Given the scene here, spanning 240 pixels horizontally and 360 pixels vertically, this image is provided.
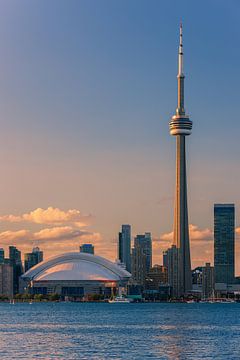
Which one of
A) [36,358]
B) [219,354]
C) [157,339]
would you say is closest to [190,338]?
[157,339]

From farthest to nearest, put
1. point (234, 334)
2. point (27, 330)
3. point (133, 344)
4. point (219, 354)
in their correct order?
1. point (27, 330)
2. point (234, 334)
3. point (133, 344)
4. point (219, 354)

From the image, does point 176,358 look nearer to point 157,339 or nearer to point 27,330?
point 157,339

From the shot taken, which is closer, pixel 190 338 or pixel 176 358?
pixel 176 358

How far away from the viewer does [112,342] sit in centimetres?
9831

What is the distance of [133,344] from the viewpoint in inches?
3782

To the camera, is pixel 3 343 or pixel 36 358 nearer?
pixel 36 358

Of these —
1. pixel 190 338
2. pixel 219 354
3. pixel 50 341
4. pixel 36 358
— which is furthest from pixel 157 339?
pixel 36 358

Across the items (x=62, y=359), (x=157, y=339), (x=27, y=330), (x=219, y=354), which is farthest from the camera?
(x=27, y=330)

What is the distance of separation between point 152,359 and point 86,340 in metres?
22.4

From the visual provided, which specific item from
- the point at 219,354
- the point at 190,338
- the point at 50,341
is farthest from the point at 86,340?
the point at 219,354

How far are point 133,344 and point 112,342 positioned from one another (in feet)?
10.0

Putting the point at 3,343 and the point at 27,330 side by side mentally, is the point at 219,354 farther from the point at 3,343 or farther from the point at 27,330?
the point at 27,330

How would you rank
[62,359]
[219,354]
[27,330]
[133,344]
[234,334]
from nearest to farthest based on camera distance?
1. [62,359]
2. [219,354]
3. [133,344]
4. [234,334]
5. [27,330]

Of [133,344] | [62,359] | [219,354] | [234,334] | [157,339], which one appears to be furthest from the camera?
[234,334]
